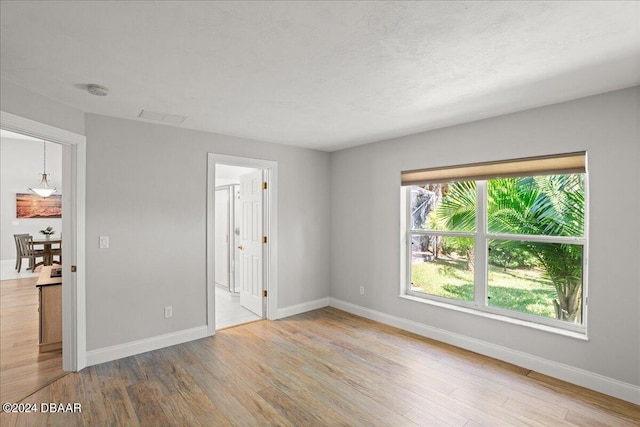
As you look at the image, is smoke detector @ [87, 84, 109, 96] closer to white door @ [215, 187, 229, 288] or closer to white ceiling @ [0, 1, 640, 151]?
white ceiling @ [0, 1, 640, 151]

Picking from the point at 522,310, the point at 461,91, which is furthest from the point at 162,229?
the point at 522,310

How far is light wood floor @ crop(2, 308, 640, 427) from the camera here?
2.29 meters

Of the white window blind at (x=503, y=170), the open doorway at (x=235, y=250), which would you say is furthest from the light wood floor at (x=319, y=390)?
the white window blind at (x=503, y=170)

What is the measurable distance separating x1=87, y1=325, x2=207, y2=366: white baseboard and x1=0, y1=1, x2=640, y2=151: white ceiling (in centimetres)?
239

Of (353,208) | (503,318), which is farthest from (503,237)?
(353,208)

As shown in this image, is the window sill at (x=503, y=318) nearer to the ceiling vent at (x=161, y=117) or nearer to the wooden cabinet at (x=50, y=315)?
the ceiling vent at (x=161, y=117)

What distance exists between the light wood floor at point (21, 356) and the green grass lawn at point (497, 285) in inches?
158

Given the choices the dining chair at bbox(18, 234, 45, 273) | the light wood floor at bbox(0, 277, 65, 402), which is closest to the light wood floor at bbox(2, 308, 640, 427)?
the light wood floor at bbox(0, 277, 65, 402)

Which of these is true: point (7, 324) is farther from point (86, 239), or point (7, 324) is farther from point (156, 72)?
point (156, 72)

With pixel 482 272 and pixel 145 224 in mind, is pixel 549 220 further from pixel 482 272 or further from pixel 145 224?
pixel 145 224

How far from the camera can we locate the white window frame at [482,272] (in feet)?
9.26

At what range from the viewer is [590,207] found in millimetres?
2684

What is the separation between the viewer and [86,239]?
304cm

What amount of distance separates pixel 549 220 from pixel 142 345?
4.38 meters
